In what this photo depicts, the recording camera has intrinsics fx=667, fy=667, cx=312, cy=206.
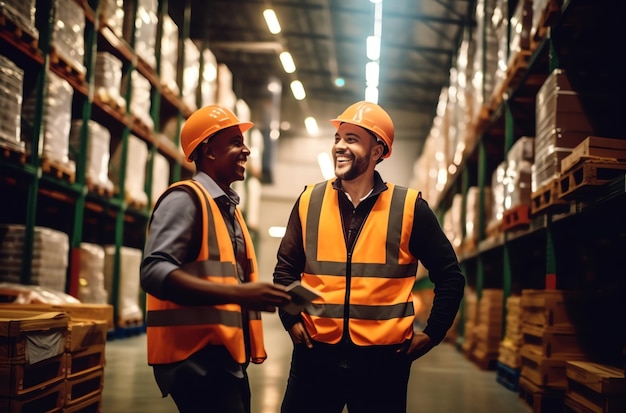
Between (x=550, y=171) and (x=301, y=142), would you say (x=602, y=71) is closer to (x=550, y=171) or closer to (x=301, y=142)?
(x=550, y=171)

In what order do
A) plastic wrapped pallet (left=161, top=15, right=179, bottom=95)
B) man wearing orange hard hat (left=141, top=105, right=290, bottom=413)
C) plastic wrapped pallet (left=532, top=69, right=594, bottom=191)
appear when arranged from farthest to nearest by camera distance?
plastic wrapped pallet (left=161, top=15, right=179, bottom=95) < plastic wrapped pallet (left=532, top=69, right=594, bottom=191) < man wearing orange hard hat (left=141, top=105, right=290, bottom=413)

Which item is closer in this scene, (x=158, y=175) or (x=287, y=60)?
(x=158, y=175)

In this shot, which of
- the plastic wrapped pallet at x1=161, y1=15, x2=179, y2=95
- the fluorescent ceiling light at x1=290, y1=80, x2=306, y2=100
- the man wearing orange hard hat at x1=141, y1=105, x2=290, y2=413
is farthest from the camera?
the fluorescent ceiling light at x1=290, y1=80, x2=306, y2=100

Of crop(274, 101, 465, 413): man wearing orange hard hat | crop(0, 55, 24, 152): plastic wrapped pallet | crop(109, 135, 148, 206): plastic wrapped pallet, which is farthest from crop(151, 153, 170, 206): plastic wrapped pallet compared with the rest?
crop(274, 101, 465, 413): man wearing orange hard hat

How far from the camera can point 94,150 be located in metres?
9.04

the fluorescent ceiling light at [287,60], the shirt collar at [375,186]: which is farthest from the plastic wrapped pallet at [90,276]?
the fluorescent ceiling light at [287,60]

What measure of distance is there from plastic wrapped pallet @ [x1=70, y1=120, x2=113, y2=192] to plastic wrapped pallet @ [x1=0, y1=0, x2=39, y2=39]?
1854 mm

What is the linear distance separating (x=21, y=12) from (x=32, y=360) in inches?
174

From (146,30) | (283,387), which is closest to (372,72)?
(146,30)

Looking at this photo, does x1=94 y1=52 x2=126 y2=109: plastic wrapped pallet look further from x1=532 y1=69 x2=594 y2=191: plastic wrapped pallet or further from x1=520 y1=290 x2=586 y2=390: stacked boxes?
x1=520 y1=290 x2=586 y2=390: stacked boxes

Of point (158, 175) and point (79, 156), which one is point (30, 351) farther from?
point (158, 175)

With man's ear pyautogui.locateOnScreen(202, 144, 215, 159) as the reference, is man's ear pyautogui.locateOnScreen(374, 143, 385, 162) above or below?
above

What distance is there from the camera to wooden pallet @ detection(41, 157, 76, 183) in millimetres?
7516

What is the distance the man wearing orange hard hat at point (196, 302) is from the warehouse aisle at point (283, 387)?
2.79 meters
